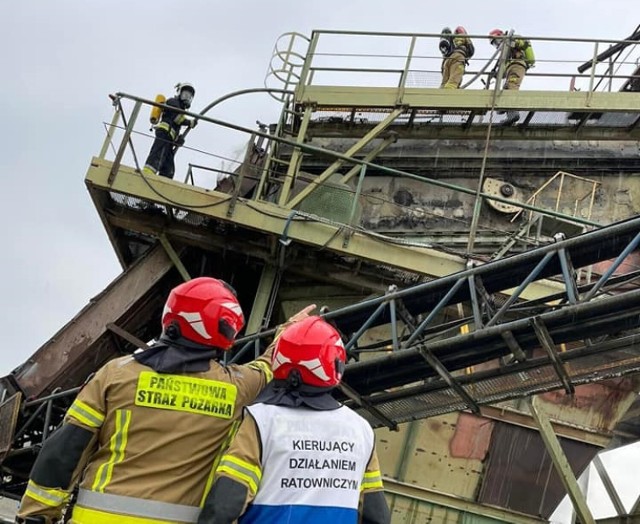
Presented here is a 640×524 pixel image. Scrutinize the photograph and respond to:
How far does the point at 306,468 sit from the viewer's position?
9.64ft

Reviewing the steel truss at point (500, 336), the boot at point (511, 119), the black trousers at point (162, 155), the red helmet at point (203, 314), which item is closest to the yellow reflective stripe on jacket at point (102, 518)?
the red helmet at point (203, 314)

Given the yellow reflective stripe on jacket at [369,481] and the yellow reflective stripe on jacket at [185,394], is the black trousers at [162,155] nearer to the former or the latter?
the yellow reflective stripe on jacket at [185,394]

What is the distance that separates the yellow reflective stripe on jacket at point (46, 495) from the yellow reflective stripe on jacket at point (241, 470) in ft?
2.36

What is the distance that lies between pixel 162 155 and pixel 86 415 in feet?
22.0

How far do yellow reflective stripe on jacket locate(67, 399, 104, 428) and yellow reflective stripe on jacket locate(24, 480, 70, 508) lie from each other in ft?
0.97

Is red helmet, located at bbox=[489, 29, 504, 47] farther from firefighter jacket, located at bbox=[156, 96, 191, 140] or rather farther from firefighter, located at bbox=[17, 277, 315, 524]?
firefighter, located at bbox=[17, 277, 315, 524]

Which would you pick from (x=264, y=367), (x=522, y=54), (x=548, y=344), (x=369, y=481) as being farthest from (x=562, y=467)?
(x=522, y=54)

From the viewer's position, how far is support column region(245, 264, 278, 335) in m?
8.98

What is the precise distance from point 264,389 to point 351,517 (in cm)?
71

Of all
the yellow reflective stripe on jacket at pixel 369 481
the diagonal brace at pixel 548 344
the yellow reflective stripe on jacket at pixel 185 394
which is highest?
the diagonal brace at pixel 548 344

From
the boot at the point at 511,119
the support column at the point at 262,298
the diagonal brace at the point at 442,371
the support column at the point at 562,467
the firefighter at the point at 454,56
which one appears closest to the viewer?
the diagonal brace at the point at 442,371

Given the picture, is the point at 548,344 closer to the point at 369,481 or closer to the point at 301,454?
the point at 369,481

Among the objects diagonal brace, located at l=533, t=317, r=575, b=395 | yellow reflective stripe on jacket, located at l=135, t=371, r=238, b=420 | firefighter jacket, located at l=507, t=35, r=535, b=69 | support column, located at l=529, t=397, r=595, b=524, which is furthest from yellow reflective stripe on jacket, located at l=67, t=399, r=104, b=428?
firefighter jacket, located at l=507, t=35, r=535, b=69

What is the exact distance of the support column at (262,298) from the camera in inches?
353
